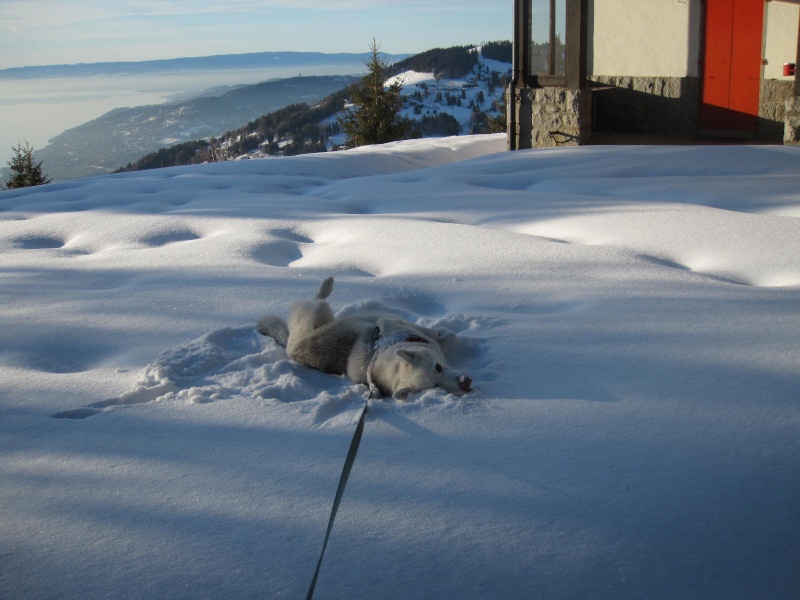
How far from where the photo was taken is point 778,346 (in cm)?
270

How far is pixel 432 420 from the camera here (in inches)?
91.9

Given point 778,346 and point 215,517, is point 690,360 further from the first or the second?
point 215,517

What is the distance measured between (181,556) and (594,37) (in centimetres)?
1285

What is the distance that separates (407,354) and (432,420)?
0.30 metres

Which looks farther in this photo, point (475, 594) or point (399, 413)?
point (399, 413)

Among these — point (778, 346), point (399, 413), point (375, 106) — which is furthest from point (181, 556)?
point (375, 106)

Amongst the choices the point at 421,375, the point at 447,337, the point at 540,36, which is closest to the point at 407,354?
the point at 421,375

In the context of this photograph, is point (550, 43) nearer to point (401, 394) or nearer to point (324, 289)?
point (324, 289)

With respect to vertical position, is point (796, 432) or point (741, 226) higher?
point (741, 226)

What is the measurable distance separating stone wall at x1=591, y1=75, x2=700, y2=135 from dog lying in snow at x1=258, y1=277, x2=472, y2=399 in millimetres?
10394

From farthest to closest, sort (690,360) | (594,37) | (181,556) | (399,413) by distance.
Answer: (594,37) → (690,360) → (399,413) → (181,556)

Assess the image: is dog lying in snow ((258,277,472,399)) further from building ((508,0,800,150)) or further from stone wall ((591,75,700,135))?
stone wall ((591,75,700,135))

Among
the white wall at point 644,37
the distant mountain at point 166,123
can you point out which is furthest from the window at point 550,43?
the distant mountain at point 166,123

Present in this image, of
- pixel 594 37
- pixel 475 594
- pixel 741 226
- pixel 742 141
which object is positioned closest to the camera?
pixel 475 594
